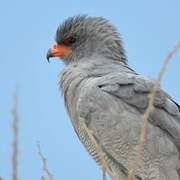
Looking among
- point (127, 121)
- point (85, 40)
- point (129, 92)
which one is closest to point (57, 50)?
point (85, 40)

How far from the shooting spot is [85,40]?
5.46 m

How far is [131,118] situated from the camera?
4445 mm

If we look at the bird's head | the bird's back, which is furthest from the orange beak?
the bird's back

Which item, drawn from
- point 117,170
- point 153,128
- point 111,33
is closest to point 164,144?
point 153,128

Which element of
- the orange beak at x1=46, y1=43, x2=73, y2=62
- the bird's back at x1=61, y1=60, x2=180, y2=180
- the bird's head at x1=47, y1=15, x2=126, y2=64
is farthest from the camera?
the orange beak at x1=46, y1=43, x2=73, y2=62

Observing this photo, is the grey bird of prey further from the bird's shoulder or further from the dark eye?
the dark eye

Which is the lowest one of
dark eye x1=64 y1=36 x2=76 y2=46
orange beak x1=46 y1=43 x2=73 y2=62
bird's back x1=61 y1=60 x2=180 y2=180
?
bird's back x1=61 y1=60 x2=180 y2=180

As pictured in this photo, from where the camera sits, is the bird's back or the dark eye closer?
the bird's back

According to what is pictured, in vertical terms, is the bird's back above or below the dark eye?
below

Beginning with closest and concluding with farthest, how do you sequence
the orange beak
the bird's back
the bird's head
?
the bird's back < the bird's head < the orange beak

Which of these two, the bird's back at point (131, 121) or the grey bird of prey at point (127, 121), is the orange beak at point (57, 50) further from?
the bird's back at point (131, 121)

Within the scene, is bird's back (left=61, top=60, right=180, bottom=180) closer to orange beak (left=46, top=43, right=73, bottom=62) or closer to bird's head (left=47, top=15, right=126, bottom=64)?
bird's head (left=47, top=15, right=126, bottom=64)

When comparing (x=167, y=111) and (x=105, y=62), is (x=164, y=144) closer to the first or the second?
(x=167, y=111)

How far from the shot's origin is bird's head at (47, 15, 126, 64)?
542 centimetres
